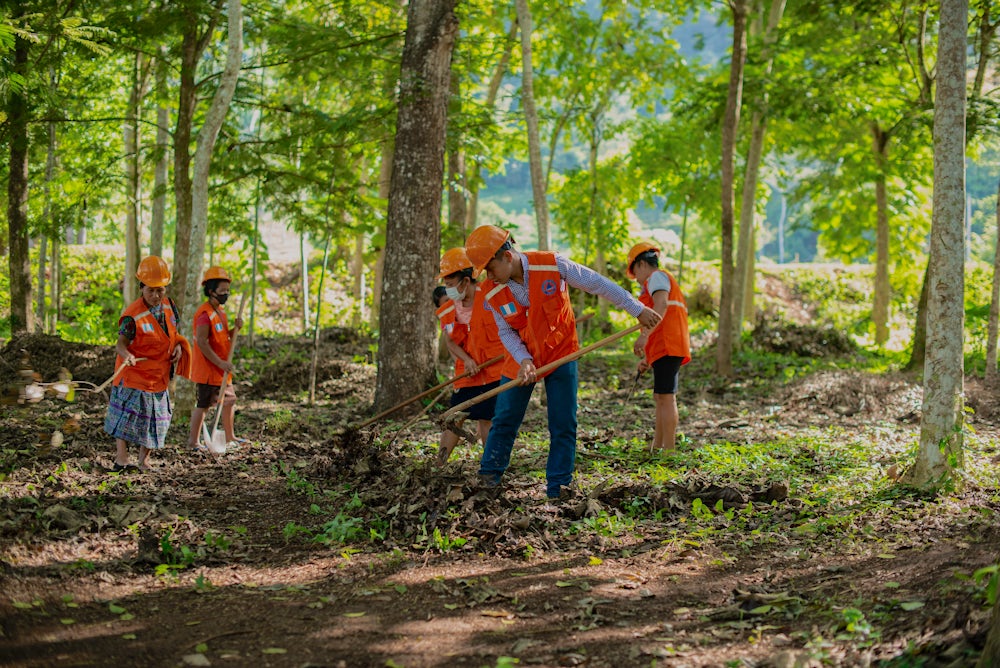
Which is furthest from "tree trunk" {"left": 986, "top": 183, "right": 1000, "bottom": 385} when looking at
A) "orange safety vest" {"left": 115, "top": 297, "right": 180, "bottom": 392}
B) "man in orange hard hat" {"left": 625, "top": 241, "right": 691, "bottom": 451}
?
"orange safety vest" {"left": 115, "top": 297, "right": 180, "bottom": 392}

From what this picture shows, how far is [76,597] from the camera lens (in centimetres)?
454

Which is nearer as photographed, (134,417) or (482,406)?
(134,417)

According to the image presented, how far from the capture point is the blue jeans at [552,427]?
6273mm

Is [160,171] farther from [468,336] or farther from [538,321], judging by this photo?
[538,321]

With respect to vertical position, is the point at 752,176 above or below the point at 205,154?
above

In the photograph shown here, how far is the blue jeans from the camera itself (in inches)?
247

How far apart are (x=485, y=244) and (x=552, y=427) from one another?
142cm

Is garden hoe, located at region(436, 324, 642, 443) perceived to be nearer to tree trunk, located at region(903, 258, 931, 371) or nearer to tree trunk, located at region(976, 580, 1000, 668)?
tree trunk, located at region(976, 580, 1000, 668)

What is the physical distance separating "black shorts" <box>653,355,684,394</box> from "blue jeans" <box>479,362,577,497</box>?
5.62ft

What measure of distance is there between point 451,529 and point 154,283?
352cm

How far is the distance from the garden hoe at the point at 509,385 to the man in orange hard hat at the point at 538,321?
86mm

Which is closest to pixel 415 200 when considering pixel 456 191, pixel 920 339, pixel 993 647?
pixel 456 191

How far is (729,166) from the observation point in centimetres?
1298

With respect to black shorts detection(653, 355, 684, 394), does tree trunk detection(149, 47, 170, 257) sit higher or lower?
higher
